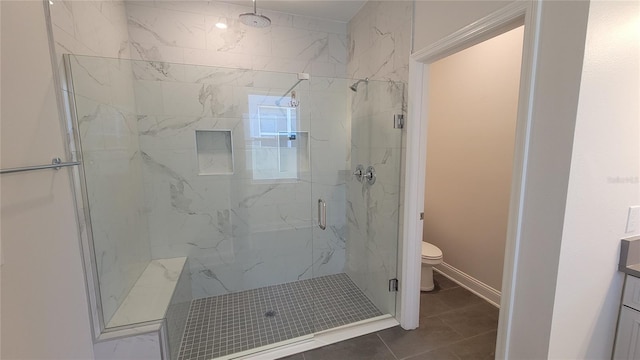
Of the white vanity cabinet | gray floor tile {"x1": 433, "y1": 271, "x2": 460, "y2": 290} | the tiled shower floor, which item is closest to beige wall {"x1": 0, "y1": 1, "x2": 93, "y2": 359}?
the tiled shower floor

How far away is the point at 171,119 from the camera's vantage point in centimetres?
230

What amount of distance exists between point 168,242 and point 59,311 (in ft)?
3.78

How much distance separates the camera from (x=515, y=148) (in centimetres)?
122

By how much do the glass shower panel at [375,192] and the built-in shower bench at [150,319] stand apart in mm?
1641

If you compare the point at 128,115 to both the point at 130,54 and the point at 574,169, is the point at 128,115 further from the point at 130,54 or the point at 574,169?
the point at 574,169

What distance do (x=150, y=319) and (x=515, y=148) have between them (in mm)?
2274

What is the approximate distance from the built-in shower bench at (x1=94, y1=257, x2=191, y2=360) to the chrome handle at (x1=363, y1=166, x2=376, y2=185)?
1851 mm

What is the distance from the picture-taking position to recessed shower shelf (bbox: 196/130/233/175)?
2.45 meters

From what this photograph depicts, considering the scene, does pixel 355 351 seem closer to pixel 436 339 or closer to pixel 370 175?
pixel 436 339

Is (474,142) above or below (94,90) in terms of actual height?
below

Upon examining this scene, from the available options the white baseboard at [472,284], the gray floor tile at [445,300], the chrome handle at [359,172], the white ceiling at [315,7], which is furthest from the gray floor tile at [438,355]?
the white ceiling at [315,7]

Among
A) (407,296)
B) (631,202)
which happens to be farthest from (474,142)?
(407,296)

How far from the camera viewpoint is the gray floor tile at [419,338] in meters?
1.85

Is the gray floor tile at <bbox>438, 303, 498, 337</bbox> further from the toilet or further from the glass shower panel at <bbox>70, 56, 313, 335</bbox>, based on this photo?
the glass shower panel at <bbox>70, 56, 313, 335</bbox>
